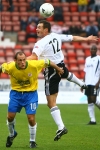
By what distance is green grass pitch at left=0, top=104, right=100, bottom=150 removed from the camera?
10875 millimetres

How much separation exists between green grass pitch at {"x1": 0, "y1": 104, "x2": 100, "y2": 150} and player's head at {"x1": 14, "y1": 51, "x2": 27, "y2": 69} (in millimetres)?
1467

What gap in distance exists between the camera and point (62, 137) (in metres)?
12.5

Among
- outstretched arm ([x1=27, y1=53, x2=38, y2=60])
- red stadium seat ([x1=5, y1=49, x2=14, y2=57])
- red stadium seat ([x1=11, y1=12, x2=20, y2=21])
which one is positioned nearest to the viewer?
outstretched arm ([x1=27, y1=53, x2=38, y2=60])

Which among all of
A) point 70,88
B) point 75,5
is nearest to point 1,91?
point 70,88

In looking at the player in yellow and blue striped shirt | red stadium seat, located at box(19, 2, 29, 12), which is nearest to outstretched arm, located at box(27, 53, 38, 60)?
the player in yellow and blue striped shirt

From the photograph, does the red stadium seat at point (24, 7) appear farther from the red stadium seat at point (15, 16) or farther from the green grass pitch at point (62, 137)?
the green grass pitch at point (62, 137)

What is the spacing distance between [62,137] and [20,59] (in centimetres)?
299

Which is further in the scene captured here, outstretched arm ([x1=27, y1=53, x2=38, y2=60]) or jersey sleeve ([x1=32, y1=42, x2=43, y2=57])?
jersey sleeve ([x1=32, y1=42, x2=43, y2=57])

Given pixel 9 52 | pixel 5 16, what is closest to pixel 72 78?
pixel 9 52

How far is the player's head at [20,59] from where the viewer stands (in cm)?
1007

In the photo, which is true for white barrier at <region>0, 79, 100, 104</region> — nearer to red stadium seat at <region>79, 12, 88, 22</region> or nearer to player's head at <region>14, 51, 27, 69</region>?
red stadium seat at <region>79, 12, 88, 22</region>

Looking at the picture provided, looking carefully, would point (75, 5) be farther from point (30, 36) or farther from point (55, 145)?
point (55, 145)

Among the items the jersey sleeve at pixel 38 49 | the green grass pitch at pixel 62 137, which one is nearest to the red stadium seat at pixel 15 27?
the green grass pitch at pixel 62 137

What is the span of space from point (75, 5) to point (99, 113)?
1377 centimetres
